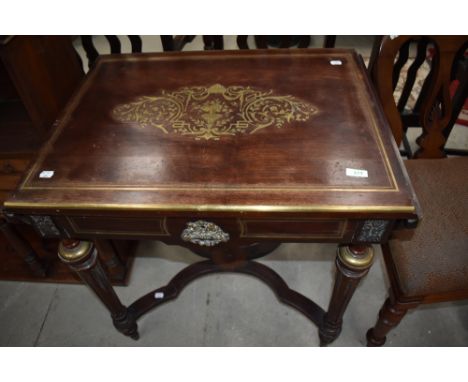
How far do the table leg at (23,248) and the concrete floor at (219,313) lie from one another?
0.10 meters

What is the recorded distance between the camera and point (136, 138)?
941 mm

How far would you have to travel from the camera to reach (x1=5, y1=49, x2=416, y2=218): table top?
2.52ft

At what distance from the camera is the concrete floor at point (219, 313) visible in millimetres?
1369

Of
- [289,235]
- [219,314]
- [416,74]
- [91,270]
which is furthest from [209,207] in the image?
[416,74]

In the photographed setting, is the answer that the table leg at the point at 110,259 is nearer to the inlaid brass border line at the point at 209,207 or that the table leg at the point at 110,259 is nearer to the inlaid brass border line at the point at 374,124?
the inlaid brass border line at the point at 209,207

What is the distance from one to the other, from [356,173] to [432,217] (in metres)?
0.38

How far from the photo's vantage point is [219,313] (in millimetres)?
1455

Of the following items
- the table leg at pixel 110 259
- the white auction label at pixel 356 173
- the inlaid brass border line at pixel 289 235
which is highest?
the white auction label at pixel 356 173

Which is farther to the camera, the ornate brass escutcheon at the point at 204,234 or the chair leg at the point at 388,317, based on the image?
the chair leg at the point at 388,317

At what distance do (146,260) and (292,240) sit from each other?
100cm

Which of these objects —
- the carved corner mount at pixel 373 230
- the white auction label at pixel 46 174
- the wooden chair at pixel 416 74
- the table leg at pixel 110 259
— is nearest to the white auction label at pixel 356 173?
the carved corner mount at pixel 373 230

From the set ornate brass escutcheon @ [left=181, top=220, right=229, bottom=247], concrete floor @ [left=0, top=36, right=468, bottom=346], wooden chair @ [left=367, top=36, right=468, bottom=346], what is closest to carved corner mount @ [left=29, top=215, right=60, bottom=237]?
ornate brass escutcheon @ [left=181, top=220, right=229, bottom=247]

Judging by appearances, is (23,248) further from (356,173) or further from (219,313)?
(356,173)
